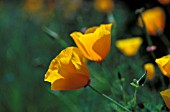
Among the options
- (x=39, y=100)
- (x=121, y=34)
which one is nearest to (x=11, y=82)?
(x=39, y=100)

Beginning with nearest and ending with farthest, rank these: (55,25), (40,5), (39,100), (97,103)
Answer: (97,103)
(39,100)
(55,25)
(40,5)

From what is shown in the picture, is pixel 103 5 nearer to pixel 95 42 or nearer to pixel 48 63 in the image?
pixel 48 63

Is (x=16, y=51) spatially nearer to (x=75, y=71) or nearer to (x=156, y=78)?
(x=156, y=78)

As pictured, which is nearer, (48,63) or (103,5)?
(48,63)

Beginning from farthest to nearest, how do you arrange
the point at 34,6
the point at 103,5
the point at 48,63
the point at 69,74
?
the point at 34,6 < the point at 103,5 < the point at 48,63 < the point at 69,74

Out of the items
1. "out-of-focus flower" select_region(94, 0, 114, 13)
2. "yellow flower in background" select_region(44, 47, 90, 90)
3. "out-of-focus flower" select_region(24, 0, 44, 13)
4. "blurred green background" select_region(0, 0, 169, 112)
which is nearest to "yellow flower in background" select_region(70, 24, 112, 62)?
"yellow flower in background" select_region(44, 47, 90, 90)

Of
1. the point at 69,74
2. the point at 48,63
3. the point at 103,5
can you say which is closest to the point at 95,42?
the point at 69,74

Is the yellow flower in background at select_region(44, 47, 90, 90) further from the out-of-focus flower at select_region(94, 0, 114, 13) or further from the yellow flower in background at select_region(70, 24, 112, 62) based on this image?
the out-of-focus flower at select_region(94, 0, 114, 13)
